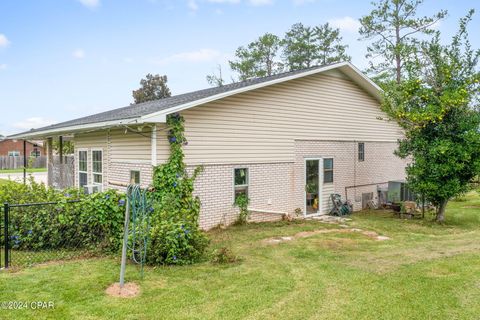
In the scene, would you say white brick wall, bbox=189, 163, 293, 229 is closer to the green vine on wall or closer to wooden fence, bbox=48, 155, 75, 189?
the green vine on wall

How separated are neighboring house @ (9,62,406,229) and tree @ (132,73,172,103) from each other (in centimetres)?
2610

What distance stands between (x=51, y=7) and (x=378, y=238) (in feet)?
49.9

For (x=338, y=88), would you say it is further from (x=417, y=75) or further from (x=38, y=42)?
(x=38, y=42)

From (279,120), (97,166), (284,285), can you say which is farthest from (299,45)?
(284,285)

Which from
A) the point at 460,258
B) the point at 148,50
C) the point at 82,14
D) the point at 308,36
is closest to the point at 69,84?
the point at 148,50

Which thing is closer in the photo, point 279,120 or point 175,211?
point 175,211

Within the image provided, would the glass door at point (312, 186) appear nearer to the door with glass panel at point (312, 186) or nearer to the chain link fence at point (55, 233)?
the door with glass panel at point (312, 186)

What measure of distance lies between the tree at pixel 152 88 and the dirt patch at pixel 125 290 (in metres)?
36.3

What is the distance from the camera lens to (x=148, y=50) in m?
24.7

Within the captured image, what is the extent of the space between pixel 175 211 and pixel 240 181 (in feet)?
10.3

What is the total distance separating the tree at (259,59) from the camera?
103 ft

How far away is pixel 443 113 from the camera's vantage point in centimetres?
1005

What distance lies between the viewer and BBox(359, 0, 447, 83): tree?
75.3 feet

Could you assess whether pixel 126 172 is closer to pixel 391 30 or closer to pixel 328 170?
pixel 328 170
